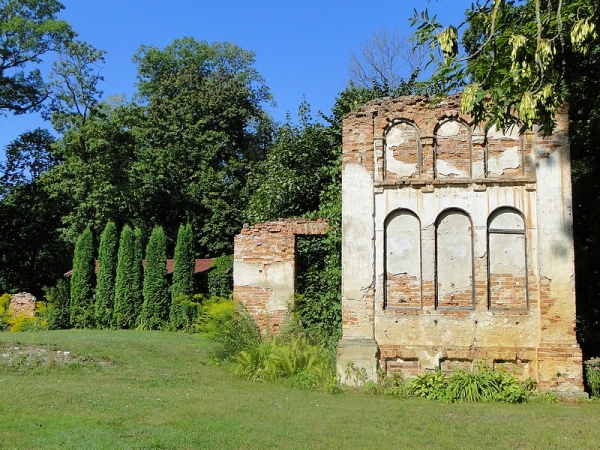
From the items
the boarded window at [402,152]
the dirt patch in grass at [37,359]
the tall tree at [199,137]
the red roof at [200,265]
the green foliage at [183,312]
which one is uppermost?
the tall tree at [199,137]

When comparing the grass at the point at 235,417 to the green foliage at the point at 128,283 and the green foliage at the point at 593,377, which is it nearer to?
the green foliage at the point at 593,377

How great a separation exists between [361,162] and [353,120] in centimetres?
86

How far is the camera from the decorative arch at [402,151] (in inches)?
471

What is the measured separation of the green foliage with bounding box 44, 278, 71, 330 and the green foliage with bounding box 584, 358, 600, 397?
21.4 metres

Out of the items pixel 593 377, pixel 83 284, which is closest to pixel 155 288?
pixel 83 284

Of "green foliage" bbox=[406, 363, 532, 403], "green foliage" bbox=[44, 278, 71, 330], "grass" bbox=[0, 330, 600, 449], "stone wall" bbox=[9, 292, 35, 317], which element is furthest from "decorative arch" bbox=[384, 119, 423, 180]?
"stone wall" bbox=[9, 292, 35, 317]

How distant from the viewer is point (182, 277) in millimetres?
27188

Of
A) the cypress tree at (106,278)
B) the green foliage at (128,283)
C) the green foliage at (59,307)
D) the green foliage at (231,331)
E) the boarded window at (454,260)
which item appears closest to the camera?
the boarded window at (454,260)

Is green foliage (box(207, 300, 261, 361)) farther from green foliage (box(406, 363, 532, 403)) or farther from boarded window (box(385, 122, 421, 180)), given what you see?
boarded window (box(385, 122, 421, 180))

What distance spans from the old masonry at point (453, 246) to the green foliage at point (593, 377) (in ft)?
1.26

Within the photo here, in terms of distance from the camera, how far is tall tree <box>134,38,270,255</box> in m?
33.5

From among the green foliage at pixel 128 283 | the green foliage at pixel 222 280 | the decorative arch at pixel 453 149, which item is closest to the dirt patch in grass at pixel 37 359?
the decorative arch at pixel 453 149

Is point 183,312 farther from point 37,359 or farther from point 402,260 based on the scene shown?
point 402,260

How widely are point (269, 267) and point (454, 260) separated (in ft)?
17.3
